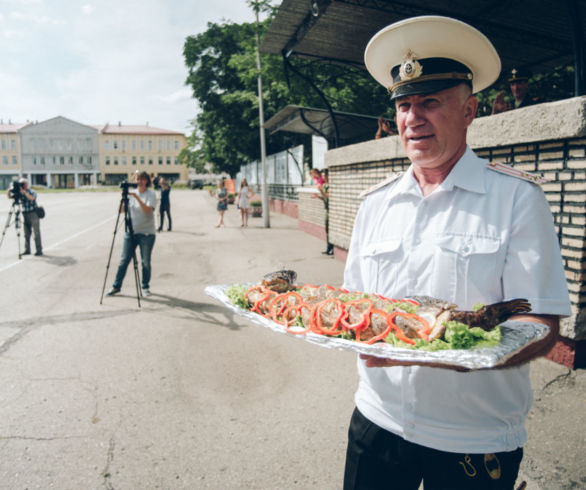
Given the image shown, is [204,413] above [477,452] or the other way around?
the other way around

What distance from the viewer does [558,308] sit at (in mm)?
1535

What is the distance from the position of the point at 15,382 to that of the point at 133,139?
122 meters

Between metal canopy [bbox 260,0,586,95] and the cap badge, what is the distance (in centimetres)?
572

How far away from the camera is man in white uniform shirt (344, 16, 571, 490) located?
5.23 feet

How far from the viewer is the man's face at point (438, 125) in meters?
1.78

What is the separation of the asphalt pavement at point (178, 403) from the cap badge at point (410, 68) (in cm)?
269

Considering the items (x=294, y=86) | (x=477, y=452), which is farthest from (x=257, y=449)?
(x=294, y=86)

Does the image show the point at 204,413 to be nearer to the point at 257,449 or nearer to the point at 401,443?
the point at 257,449

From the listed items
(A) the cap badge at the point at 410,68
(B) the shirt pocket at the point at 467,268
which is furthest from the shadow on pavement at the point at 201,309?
(A) the cap badge at the point at 410,68

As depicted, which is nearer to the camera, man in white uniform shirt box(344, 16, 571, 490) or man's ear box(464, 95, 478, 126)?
man in white uniform shirt box(344, 16, 571, 490)

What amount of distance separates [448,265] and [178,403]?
3.35 metres

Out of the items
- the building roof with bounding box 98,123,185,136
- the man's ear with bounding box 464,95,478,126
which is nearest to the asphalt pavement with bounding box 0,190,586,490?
the man's ear with bounding box 464,95,478,126

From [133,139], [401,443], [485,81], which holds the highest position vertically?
[133,139]

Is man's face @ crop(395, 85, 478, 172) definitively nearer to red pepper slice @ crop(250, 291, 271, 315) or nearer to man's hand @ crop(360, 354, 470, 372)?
man's hand @ crop(360, 354, 470, 372)
